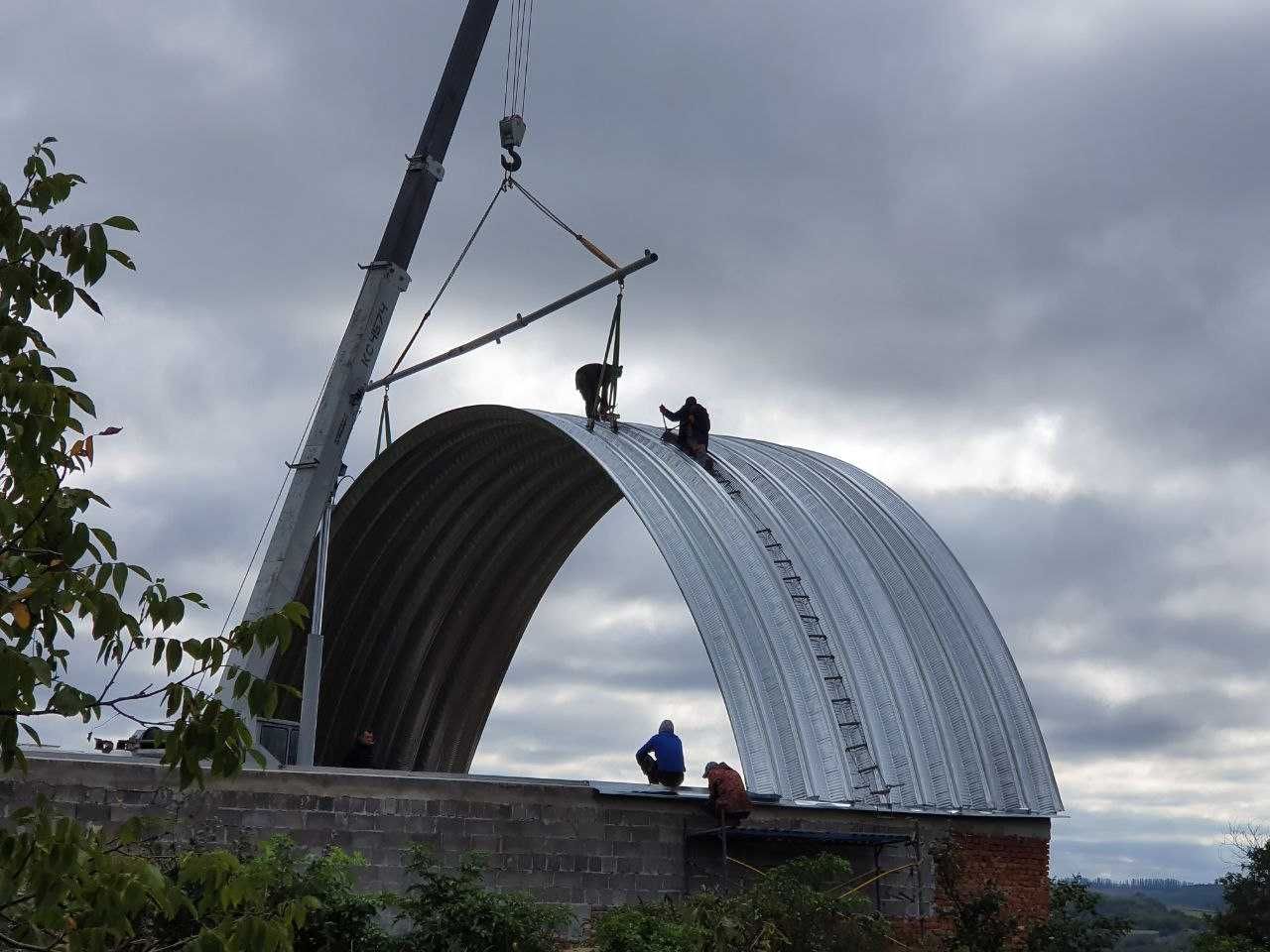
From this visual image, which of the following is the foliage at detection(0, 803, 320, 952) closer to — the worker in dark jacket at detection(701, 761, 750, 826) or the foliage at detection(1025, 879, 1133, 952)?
the worker in dark jacket at detection(701, 761, 750, 826)

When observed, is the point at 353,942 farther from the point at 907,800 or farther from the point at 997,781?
the point at 997,781

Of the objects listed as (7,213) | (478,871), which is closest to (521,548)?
(478,871)

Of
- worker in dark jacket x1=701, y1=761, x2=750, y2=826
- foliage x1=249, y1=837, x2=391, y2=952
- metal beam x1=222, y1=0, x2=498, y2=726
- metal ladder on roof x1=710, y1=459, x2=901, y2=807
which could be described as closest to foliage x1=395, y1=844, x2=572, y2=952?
foliage x1=249, y1=837, x2=391, y2=952

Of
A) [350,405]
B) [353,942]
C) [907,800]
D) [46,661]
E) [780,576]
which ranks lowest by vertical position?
[353,942]

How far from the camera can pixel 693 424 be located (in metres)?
22.8

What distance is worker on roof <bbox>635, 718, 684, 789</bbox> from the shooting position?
665 inches

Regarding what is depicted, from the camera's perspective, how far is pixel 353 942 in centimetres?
1281

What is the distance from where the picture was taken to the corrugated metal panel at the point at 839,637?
17.9 meters

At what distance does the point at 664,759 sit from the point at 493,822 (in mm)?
2430

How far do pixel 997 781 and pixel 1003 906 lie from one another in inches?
74.6

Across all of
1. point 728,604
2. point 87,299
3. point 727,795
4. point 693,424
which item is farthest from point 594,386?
point 87,299

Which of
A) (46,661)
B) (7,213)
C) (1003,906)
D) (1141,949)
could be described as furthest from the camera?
(1141,949)

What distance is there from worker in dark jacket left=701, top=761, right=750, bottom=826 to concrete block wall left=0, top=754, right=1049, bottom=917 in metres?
0.31

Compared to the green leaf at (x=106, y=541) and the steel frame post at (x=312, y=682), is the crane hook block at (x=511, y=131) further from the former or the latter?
the green leaf at (x=106, y=541)
